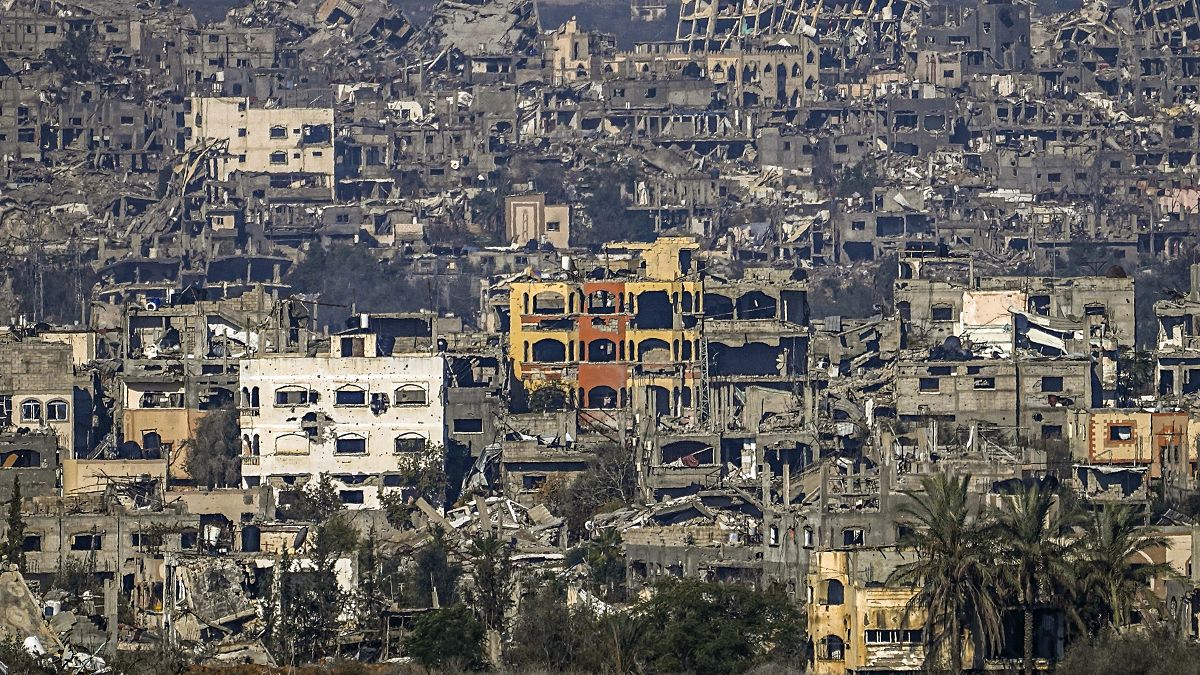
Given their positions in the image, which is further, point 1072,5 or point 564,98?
point 1072,5

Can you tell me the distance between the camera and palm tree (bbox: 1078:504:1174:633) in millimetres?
45156

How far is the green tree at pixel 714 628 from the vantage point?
45750 mm

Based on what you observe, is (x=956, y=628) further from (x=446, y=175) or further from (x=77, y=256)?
(x=446, y=175)

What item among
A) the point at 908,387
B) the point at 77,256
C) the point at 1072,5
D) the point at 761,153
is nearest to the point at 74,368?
the point at 908,387

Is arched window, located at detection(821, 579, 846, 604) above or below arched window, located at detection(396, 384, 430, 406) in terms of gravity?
below

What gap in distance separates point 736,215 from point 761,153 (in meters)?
8.38

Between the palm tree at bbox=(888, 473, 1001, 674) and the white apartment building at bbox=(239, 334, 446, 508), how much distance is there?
21.7 metres

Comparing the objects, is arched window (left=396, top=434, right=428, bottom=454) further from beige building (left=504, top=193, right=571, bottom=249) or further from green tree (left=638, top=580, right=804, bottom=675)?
beige building (left=504, top=193, right=571, bottom=249)

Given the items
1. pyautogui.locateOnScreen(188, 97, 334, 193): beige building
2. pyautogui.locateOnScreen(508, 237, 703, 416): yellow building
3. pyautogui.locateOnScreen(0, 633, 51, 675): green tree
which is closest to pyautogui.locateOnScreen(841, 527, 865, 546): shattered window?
pyautogui.locateOnScreen(0, 633, 51, 675): green tree

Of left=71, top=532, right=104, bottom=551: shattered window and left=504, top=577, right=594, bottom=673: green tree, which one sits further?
left=71, top=532, right=104, bottom=551: shattered window

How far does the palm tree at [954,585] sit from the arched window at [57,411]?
91.1 ft

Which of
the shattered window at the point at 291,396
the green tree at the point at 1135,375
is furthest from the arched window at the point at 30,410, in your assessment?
the green tree at the point at 1135,375

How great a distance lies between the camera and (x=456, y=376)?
72688mm

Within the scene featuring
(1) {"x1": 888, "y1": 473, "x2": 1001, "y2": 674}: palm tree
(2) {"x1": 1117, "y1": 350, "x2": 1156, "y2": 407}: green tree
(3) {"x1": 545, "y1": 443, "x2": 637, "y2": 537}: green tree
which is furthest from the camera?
(2) {"x1": 1117, "y1": 350, "x2": 1156, "y2": 407}: green tree
